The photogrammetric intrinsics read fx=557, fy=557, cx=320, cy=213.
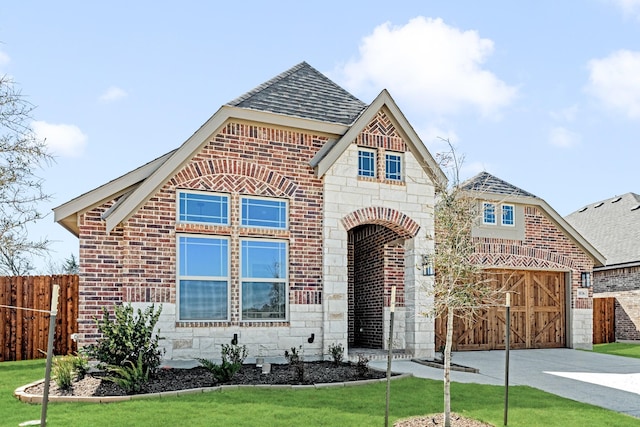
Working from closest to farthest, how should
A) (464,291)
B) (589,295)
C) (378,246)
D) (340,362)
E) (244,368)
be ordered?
(464,291) → (244,368) → (340,362) → (378,246) → (589,295)

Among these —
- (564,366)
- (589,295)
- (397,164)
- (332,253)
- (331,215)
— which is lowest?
(564,366)

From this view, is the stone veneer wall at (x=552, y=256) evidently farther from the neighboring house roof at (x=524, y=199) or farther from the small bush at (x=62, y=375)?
the small bush at (x=62, y=375)

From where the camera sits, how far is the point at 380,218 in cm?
1350

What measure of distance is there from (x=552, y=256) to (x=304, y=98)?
9449mm

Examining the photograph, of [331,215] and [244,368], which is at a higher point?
[331,215]

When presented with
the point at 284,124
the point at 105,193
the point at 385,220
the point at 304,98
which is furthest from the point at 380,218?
the point at 105,193

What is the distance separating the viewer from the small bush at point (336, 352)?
38.7 ft

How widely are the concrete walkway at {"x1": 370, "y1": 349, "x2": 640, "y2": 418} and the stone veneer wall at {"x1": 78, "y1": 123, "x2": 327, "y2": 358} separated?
244 cm

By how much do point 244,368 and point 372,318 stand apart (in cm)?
538

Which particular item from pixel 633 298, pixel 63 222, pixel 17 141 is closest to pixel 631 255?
pixel 633 298

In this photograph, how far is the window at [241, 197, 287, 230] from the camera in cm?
1240

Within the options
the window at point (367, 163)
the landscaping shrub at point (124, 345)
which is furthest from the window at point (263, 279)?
the landscaping shrub at point (124, 345)

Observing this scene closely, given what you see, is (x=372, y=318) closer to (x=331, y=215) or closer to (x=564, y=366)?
(x=331, y=215)

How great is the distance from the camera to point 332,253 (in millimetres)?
12945
